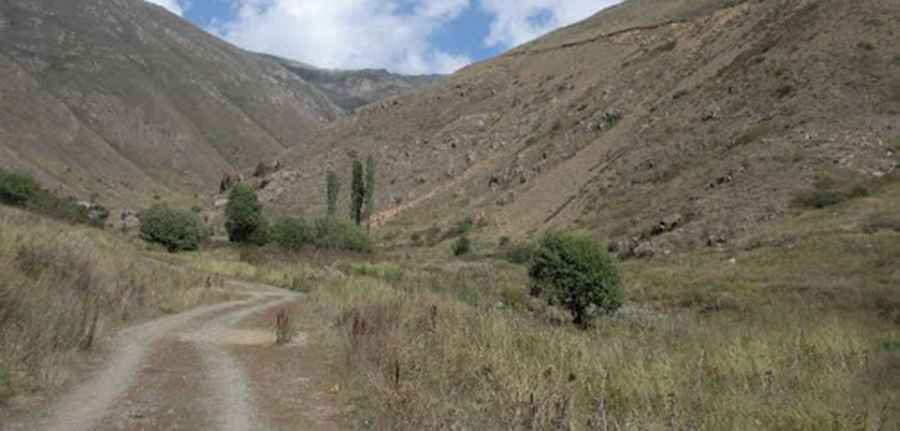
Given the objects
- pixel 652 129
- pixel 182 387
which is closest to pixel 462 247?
pixel 652 129

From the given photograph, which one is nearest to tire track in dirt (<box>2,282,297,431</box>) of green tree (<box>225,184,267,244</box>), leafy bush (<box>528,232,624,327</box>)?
leafy bush (<box>528,232,624,327</box>)

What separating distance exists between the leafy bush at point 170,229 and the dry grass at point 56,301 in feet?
95.2

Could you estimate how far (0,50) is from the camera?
16138 cm

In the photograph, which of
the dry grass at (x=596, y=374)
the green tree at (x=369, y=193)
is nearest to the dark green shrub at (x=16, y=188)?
the green tree at (x=369, y=193)

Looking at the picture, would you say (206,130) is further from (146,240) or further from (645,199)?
(645,199)

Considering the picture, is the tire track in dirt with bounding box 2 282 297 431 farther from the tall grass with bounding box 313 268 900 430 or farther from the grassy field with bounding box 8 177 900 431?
the tall grass with bounding box 313 268 900 430

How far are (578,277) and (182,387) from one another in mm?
17767

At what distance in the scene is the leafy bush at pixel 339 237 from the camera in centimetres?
5569

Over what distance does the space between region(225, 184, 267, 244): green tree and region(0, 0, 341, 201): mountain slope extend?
180ft

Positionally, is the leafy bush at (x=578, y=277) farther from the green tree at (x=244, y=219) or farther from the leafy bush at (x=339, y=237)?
the green tree at (x=244, y=219)

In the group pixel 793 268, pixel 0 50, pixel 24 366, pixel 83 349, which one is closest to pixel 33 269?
pixel 83 349

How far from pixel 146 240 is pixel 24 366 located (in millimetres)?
44439

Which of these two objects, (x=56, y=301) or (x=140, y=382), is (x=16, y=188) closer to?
(x=56, y=301)

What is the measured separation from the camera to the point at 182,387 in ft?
35.1
